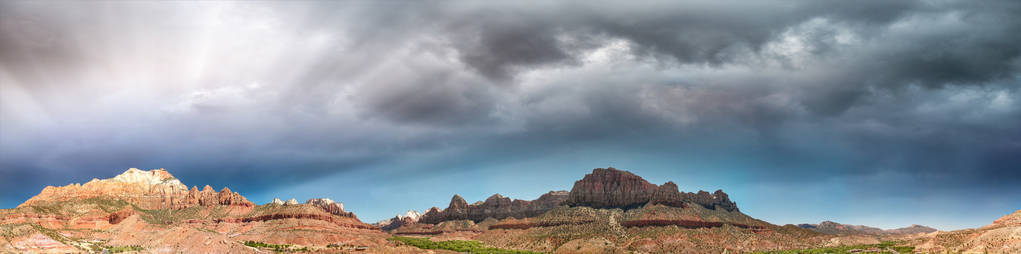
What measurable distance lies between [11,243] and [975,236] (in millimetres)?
307362

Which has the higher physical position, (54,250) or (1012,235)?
(1012,235)

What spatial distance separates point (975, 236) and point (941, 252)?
12.0m

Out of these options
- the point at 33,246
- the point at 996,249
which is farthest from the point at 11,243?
the point at 996,249

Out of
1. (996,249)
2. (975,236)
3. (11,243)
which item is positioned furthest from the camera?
(975,236)

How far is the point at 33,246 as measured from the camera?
19388 centimetres

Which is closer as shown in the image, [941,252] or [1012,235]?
[1012,235]

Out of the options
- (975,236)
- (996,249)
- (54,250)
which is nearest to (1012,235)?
(996,249)

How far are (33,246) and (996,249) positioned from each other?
963 feet

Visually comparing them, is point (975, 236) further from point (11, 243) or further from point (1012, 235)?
point (11, 243)

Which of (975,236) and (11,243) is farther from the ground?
(975,236)

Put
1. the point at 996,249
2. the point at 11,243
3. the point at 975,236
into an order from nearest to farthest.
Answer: the point at 996,249 < the point at 11,243 < the point at 975,236

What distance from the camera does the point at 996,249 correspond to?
174625mm

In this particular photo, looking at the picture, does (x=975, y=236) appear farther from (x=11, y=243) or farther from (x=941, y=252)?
(x=11, y=243)

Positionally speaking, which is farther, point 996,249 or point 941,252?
point 941,252
